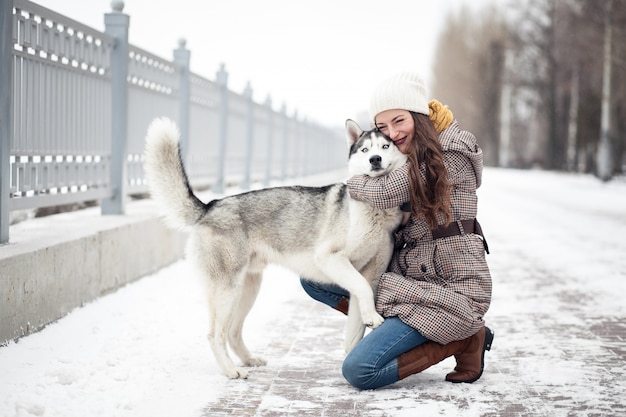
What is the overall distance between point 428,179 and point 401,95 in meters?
0.50

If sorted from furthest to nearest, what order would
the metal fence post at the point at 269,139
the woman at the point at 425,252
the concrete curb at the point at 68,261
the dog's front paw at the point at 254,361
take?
1. the metal fence post at the point at 269,139
2. the concrete curb at the point at 68,261
3. the dog's front paw at the point at 254,361
4. the woman at the point at 425,252

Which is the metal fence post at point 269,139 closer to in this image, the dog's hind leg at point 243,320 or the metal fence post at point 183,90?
the metal fence post at point 183,90

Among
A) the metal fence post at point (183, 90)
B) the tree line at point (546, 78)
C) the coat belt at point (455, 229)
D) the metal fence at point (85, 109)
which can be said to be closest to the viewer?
the coat belt at point (455, 229)

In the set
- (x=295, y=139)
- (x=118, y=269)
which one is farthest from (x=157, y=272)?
(x=295, y=139)

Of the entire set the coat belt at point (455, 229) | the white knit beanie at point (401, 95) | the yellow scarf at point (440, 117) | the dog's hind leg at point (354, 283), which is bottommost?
the dog's hind leg at point (354, 283)

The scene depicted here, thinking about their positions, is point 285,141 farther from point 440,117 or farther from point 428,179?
point 428,179

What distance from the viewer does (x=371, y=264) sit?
5031 mm

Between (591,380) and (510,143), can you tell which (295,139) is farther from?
(510,143)

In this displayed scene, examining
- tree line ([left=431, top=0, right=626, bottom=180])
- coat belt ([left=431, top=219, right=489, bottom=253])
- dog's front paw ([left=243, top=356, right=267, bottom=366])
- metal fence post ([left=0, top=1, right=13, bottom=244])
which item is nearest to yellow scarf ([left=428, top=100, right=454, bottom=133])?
coat belt ([left=431, top=219, right=489, bottom=253])

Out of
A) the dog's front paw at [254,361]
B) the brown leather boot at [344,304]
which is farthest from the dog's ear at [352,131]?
the dog's front paw at [254,361]

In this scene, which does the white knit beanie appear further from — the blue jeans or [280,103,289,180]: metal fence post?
[280,103,289,180]: metal fence post

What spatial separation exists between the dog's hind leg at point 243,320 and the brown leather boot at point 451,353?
933 millimetres

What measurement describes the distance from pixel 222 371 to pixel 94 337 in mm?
1156

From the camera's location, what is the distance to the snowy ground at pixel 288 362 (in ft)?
14.0
